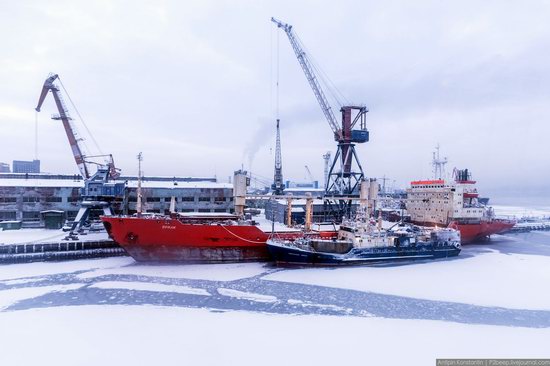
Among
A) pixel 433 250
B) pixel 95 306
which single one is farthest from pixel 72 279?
pixel 433 250

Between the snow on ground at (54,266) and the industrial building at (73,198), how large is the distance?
1395 cm

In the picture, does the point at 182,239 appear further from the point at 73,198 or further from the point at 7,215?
the point at 7,215

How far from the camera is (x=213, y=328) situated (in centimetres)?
1191

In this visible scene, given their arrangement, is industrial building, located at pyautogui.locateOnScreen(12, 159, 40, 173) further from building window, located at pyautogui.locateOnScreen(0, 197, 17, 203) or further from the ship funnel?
the ship funnel

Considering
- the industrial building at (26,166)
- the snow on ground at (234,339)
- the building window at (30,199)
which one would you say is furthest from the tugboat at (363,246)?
the industrial building at (26,166)

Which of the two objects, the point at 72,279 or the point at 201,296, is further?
the point at 72,279

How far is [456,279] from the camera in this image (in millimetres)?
19375

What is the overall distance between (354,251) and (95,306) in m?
16.5

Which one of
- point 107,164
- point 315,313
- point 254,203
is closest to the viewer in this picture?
point 315,313

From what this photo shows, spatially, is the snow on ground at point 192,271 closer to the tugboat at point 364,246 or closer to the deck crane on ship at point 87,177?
the tugboat at point 364,246

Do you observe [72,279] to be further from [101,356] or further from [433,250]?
[433,250]

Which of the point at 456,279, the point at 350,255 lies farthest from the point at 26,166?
the point at 456,279

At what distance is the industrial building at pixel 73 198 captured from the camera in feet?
112

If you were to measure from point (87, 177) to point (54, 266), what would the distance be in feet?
55.1
